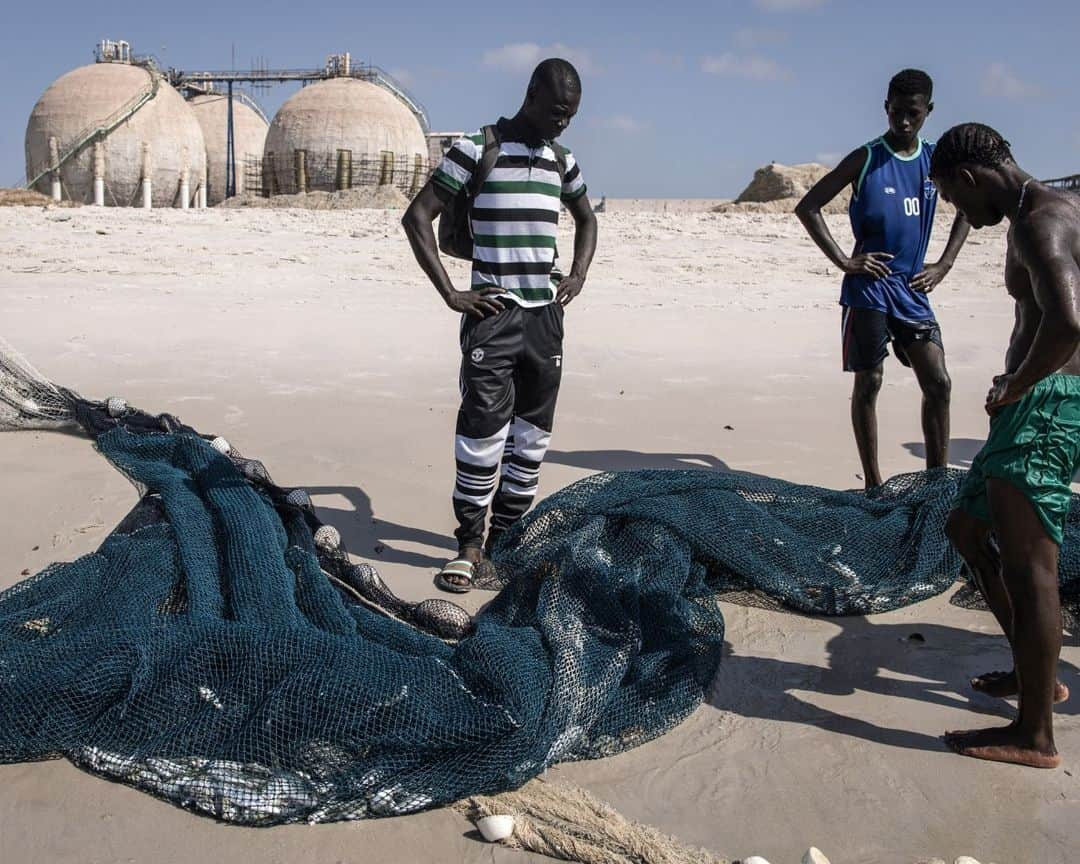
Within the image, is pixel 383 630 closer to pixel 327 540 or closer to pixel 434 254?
pixel 327 540

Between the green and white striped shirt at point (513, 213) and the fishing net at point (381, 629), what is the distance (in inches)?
35.6

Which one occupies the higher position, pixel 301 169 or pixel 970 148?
pixel 301 169

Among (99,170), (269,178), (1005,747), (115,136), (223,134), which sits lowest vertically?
(1005,747)

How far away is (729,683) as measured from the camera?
3.48 m

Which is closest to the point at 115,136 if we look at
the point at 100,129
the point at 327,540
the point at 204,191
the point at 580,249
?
the point at 100,129

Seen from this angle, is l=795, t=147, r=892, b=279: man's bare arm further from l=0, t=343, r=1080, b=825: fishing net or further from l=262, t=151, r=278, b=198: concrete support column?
l=262, t=151, r=278, b=198: concrete support column

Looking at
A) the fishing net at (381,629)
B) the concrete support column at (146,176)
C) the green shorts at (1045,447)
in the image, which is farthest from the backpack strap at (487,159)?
the concrete support column at (146,176)

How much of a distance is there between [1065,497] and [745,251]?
42.2 ft

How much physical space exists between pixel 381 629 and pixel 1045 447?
6.69 feet

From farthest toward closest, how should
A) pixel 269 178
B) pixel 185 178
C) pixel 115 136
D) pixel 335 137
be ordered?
1. pixel 269 178
2. pixel 185 178
3. pixel 335 137
4. pixel 115 136

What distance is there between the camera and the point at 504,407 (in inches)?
172

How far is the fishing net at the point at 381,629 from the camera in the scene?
279cm

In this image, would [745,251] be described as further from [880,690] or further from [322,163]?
[322,163]

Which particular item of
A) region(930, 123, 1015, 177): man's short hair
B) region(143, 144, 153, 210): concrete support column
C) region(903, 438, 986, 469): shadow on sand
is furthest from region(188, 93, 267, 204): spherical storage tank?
region(930, 123, 1015, 177): man's short hair
